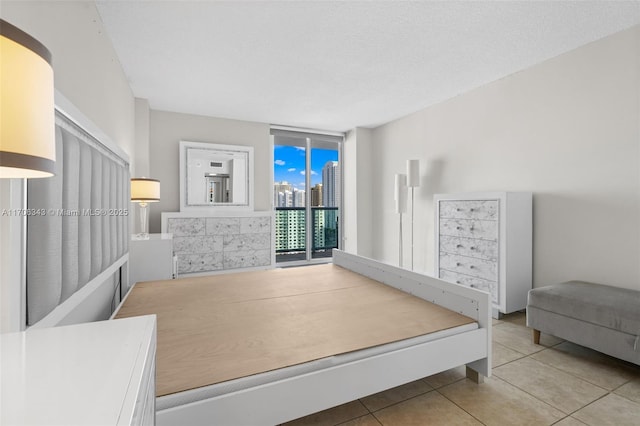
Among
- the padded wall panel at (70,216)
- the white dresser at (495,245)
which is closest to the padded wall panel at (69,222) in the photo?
the padded wall panel at (70,216)

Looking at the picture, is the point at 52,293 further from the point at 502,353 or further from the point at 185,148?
the point at 185,148

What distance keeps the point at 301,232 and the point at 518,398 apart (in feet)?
14.3

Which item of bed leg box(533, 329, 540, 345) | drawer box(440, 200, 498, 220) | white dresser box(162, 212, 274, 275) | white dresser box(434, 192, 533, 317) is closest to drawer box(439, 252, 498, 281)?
white dresser box(434, 192, 533, 317)

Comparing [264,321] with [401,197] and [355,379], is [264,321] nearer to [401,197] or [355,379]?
[355,379]

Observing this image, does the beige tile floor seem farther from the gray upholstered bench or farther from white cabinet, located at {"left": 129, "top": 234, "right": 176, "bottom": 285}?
white cabinet, located at {"left": 129, "top": 234, "right": 176, "bottom": 285}

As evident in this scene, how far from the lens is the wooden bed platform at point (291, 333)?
1127 mm

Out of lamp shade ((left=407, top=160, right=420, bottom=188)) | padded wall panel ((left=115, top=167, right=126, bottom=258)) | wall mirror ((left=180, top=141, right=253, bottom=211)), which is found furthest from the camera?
wall mirror ((left=180, top=141, right=253, bottom=211))

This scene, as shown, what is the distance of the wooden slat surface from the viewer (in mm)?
1215

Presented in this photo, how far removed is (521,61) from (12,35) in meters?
3.60

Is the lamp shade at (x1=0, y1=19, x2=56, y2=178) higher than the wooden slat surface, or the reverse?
the lamp shade at (x1=0, y1=19, x2=56, y2=178)

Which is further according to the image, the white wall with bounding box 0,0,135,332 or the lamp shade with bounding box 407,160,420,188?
the lamp shade with bounding box 407,160,420,188

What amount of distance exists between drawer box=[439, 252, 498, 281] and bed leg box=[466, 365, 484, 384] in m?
1.34

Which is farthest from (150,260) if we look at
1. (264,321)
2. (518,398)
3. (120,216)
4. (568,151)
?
(568,151)

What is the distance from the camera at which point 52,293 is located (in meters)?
1.00
